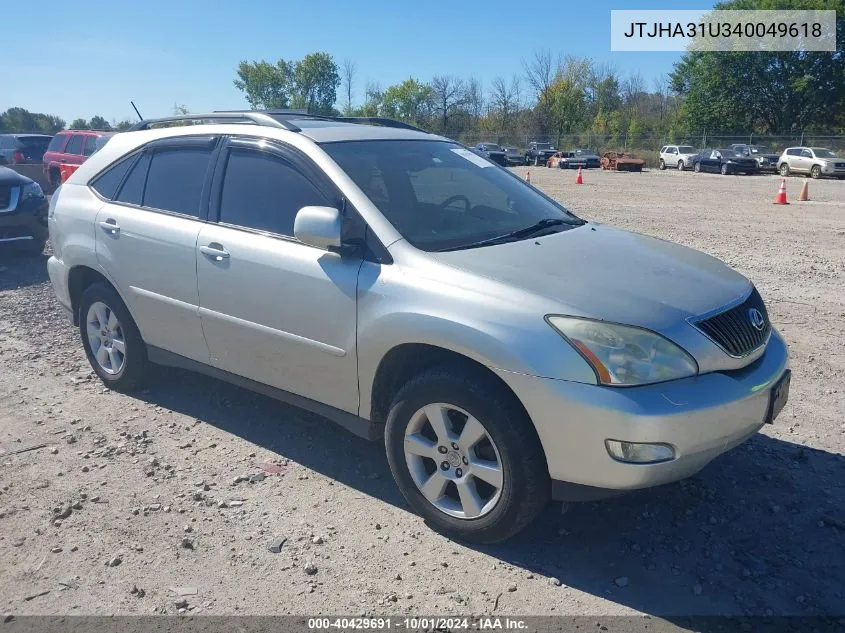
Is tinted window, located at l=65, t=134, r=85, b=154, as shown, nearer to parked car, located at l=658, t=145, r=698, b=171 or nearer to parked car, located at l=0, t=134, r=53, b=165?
parked car, located at l=0, t=134, r=53, b=165

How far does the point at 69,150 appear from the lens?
687 inches

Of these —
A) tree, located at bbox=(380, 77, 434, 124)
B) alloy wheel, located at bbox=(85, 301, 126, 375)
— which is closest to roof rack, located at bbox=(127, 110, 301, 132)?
alloy wheel, located at bbox=(85, 301, 126, 375)

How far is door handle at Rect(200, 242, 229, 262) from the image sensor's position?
3.96 metres

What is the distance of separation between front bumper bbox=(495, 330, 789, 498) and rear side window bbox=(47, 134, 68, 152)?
18030 mm

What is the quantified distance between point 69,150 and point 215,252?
52.0 ft

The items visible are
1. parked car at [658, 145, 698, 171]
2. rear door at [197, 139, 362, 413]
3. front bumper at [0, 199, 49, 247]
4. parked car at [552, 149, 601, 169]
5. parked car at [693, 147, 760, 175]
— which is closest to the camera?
rear door at [197, 139, 362, 413]

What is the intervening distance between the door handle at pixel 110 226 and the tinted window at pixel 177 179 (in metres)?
0.26

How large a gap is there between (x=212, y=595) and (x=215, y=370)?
1.64m

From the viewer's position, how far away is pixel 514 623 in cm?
274

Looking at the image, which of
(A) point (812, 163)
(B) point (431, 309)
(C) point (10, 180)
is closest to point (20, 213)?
(C) point (10, 180)

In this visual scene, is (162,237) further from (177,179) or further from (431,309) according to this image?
(431,309)

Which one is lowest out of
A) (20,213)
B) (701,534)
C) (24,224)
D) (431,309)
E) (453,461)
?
(701,534)

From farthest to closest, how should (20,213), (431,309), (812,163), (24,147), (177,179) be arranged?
(812,163), (24,147), (20,213), (177,179), (431,309)

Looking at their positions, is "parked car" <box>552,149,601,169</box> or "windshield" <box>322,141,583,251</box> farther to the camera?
"parked car" <box>552,149,601,169</box>
